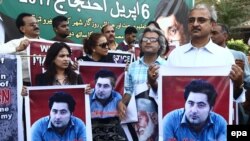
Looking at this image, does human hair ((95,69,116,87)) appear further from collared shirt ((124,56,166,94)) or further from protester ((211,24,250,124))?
protester ((211,24,250,124))

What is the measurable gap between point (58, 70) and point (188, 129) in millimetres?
1412

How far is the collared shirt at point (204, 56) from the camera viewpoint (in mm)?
3643

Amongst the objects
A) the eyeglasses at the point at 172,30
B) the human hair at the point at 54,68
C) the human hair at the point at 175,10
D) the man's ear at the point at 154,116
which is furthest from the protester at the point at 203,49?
the eyeglasses at the point at 172,30

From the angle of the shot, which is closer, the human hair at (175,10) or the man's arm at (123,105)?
the man's arm at (123,105)

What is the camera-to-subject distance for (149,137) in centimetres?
436

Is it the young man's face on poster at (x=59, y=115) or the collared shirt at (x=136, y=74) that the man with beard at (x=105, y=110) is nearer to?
the collared shirt at (x=136, y=74)

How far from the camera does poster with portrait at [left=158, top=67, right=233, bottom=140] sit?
358 centimetres

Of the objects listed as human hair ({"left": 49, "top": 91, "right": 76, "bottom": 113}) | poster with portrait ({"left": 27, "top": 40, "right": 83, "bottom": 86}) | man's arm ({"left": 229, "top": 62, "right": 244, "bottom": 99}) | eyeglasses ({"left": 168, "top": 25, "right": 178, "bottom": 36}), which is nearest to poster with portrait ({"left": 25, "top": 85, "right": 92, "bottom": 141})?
human hair ({"left": 49, "top": 91, "right": 76, "bottom": 113})

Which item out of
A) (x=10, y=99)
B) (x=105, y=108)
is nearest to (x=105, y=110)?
(x=105, y=108)

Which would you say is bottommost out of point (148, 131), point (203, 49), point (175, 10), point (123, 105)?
point (148, 131)

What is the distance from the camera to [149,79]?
383 cm

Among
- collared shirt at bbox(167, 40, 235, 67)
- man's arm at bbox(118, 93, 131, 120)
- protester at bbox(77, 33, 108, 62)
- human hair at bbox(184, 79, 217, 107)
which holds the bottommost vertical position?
man's arm at bbox(118, 93, 131, 120)

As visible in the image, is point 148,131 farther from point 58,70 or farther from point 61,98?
point 58,70

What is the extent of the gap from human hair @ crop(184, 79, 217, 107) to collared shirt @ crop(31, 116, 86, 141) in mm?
1026
